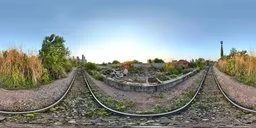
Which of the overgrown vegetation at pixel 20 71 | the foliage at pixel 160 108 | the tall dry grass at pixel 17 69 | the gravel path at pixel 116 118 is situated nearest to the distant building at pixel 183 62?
the overgrown vegetation at pixel 20 71

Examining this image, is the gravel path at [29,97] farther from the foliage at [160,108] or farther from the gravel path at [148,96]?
the foliage at [160,108]

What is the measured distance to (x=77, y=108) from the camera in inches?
610

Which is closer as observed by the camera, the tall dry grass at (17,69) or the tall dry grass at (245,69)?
the tall dry grass at (17,69)

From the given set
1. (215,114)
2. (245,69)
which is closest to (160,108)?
(215,114)

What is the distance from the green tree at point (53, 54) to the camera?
81.5ft

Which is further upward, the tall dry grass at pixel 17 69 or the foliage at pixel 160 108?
the tall dry grass at pixel 17 69

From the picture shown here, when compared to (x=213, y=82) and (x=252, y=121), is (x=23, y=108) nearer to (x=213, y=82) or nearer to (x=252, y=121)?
(x=252, y=121)

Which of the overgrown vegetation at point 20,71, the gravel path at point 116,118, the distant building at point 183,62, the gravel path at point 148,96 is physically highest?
the distant building at point 183,62

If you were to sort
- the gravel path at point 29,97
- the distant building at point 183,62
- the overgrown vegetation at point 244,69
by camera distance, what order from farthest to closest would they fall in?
the distant building at point 183,62 → the overgrown vegetation at point 244,69 → the gravel path at point 29,97

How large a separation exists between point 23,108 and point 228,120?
659 cm

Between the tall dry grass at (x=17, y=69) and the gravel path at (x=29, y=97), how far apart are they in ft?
2.63

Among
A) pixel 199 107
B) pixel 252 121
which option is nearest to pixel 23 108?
pixel 199 107

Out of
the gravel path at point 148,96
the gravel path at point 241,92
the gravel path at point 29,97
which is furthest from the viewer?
the gravel path at point 148,96

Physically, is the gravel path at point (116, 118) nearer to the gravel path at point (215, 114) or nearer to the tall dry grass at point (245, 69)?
the gravel path at point (215, 114)
